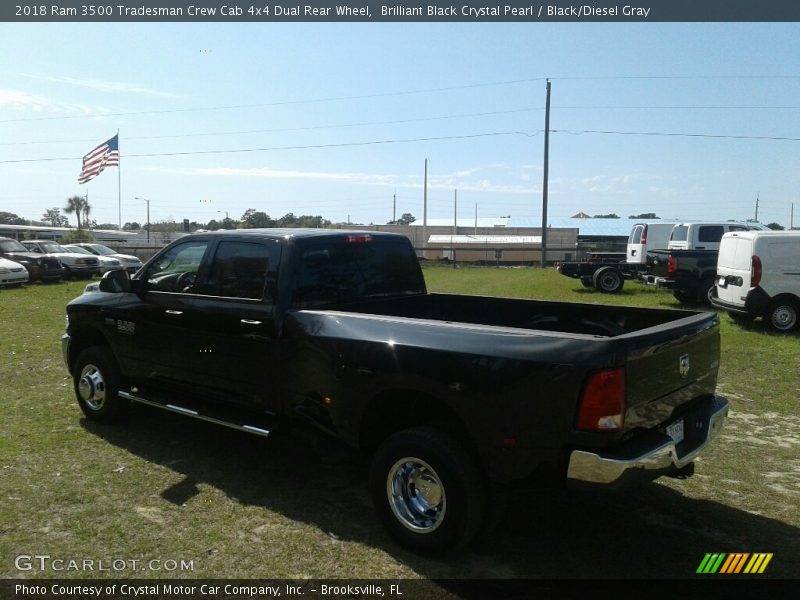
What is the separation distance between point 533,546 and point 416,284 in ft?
8.46

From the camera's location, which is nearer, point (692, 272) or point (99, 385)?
point (99, 385)

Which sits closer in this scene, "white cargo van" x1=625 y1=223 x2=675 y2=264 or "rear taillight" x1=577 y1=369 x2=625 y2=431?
"rear taillight" x1=577 y1=369 x2=625 y2=431

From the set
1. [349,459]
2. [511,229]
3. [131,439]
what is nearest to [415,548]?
[349,459]

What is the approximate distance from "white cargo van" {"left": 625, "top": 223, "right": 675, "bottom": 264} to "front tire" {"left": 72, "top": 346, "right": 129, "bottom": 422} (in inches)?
783

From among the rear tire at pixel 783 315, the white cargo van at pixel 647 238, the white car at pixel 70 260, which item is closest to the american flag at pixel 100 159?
the white car at pixel 70 260

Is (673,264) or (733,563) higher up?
(673,264)

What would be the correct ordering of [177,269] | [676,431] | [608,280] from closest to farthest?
[676,431] → [177,269] → [608,280]

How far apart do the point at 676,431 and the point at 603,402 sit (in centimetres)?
92

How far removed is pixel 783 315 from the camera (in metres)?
12.2

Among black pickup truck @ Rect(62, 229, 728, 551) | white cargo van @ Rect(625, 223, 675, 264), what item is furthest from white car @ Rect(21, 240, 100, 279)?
black pickup truck @ Rect(62, 229, 728, 551)

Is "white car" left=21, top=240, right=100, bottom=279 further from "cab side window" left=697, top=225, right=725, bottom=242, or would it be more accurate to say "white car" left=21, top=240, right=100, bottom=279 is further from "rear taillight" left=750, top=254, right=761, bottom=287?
"rear taillight" left=750, top=254, right=761, bottom=287

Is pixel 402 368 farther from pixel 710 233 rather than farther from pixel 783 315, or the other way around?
pixel 710 233

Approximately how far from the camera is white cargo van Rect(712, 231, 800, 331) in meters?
12.1

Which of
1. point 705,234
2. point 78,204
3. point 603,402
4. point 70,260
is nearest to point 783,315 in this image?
point 705,234
